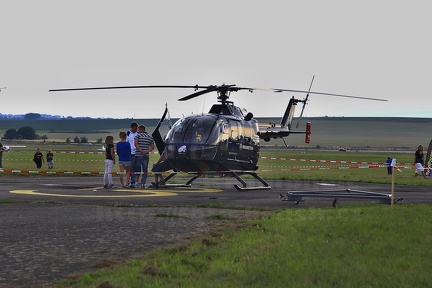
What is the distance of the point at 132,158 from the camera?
2236 cm

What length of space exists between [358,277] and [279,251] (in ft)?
5.42

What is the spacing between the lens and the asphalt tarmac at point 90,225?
781 cm

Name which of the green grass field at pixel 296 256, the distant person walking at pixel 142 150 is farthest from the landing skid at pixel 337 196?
the distant person walking at pixel 142 150

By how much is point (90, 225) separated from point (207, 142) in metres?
9.67

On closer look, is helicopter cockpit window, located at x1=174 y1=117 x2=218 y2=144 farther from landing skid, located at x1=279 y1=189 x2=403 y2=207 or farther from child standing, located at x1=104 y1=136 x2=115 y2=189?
landing skid, located at x1=279 y1=189 x2=403 y2=207

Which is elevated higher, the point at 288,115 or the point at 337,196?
the point at 288,115

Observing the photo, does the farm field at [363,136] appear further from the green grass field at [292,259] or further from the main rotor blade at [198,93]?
the green grass field at [292,259]

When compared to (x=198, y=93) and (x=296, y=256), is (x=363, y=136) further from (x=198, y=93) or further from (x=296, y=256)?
(x=296, y=256)

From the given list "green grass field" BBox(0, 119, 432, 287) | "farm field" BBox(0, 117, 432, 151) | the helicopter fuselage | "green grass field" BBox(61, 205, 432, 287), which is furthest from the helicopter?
"farm field" BBox(0, 117, 432, 151)

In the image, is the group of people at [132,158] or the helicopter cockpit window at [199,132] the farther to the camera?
the group of people at [132,158]

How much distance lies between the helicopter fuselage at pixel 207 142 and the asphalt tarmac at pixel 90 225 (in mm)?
1755

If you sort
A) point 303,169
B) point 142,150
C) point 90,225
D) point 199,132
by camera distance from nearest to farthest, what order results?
point 90,225, point 199,132, point 142,150, point 303,169

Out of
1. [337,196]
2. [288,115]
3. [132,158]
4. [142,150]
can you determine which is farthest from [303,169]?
[337,196]

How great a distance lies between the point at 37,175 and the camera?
99.2ft
